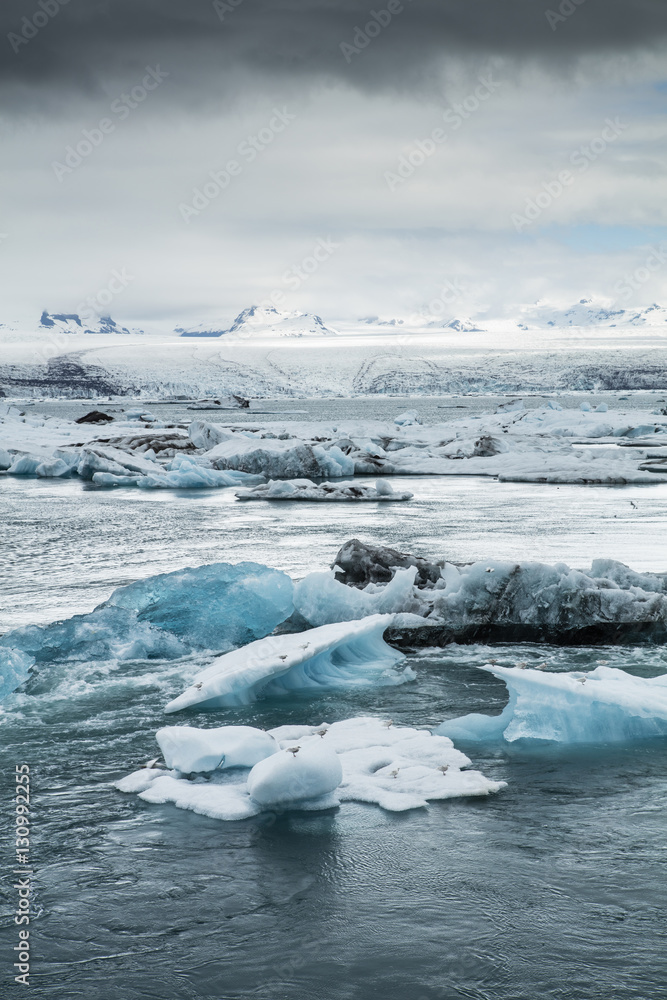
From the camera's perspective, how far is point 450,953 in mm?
3061

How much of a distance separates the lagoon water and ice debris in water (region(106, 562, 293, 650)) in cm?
56

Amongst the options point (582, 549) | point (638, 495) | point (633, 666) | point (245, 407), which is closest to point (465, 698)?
point (633, 666)

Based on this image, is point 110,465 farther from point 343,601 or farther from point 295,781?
point 295,781

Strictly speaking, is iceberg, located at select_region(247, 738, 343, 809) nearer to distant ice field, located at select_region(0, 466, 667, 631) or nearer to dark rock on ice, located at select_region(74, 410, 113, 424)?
distant ice field, located at select_region(0, 466, 667, 631)

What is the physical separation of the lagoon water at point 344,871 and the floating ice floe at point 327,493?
10.4m

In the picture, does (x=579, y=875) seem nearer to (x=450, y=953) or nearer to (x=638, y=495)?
(x=450, y=953)

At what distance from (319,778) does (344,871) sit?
0.59 meters

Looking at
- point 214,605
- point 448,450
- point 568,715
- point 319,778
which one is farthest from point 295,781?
point 448,450

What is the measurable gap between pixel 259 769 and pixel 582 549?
A: 7.07 metres

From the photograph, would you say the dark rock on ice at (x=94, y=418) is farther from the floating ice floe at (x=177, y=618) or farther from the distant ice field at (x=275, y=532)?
the floating ice floe at (x=177, y=618)

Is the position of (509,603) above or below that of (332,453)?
below

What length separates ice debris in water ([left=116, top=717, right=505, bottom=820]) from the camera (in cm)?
416

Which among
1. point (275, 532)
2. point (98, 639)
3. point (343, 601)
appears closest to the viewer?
point (98, 639)

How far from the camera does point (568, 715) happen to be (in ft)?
16.5
